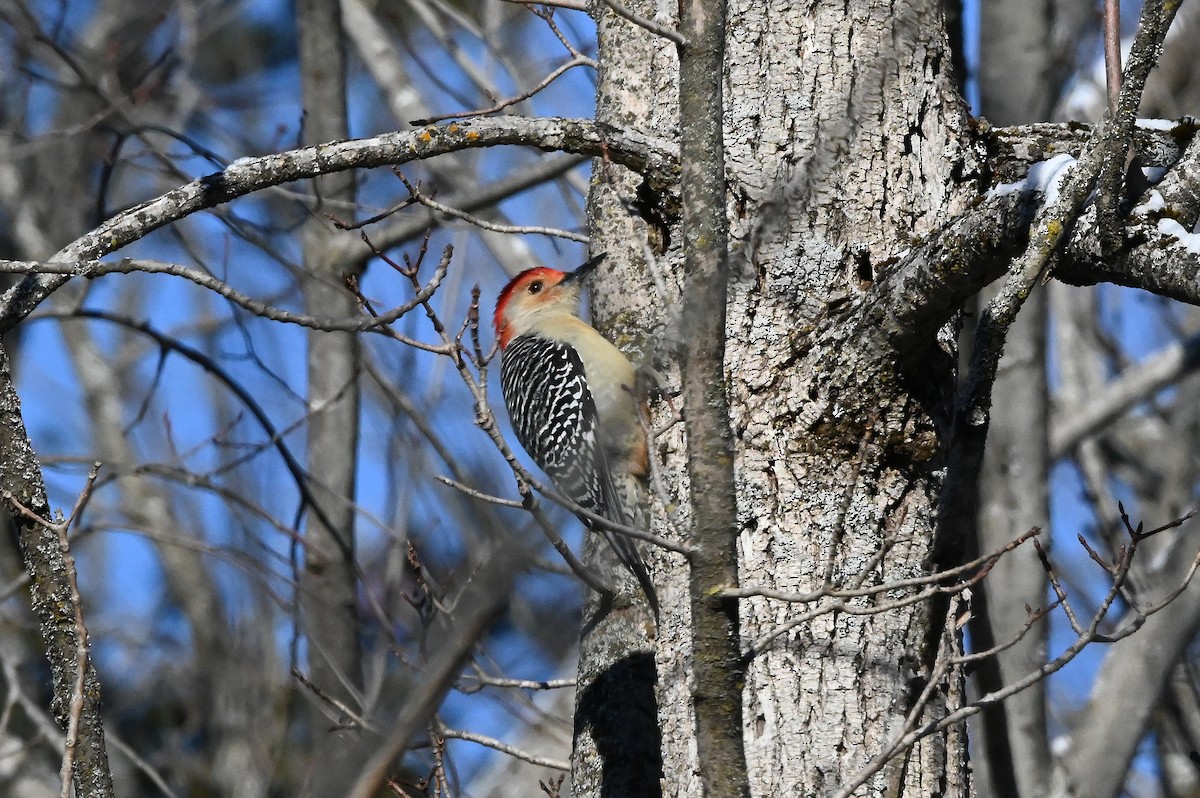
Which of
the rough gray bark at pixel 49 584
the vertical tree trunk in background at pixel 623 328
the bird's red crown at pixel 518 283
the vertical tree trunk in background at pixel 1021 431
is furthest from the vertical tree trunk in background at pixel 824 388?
the vertical tree trunk in background at pixel 1021 431

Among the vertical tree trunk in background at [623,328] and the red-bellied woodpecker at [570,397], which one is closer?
the vertical tree trunk in background at [623,328]

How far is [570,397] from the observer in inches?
A: 196

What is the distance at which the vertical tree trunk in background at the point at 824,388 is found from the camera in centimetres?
287

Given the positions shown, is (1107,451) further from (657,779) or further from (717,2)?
(717,2)

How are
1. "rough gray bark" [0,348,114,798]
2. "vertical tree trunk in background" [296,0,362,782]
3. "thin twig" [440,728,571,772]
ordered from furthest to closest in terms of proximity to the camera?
"vertical tree trunk in background" [296,0,362,782]
"thin twig" [440,728,571,772]
"rough gray bark" [0,348,114,798]

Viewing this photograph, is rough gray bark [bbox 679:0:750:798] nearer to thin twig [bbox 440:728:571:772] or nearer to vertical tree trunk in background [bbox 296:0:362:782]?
thin twig [bbox 440:728:571:772]

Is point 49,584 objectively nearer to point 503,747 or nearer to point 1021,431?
point 503,747

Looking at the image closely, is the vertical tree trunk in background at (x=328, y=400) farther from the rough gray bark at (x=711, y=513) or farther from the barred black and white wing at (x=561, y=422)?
the rough gray bark at (x=711, y=513)

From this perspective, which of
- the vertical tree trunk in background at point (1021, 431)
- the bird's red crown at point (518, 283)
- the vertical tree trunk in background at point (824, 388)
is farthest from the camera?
the vertical tree trunk in background at point (1021, 431)

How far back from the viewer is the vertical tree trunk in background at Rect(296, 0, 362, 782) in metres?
6.09

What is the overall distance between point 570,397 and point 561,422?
0.42 feet

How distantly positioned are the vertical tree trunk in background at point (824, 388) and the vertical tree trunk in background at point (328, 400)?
3185 mm

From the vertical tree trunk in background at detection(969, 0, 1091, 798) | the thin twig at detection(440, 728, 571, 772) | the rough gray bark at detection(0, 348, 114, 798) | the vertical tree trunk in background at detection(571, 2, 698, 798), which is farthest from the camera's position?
the vertical tree trunk in background at detection(969, 0, 1091, 798)

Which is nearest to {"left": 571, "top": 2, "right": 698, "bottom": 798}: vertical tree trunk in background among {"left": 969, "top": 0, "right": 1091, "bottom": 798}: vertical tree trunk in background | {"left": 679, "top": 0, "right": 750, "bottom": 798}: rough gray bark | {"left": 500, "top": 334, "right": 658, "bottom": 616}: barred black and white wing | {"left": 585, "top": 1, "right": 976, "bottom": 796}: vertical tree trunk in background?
{"left": 585, "top": 1, "right": 976, "bottom": 796}: vertical tree trunk in background
